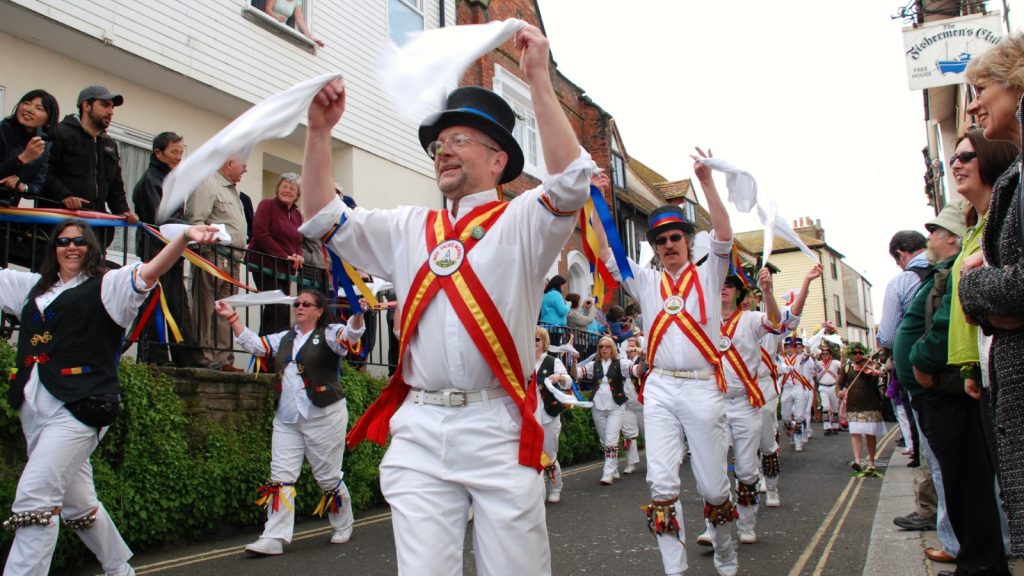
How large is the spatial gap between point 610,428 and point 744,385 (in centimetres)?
533

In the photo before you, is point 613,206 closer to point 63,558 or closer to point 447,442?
point 63,558

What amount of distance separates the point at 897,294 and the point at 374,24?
10472 millimetres

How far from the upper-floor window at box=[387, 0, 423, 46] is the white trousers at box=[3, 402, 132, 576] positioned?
1066 cm

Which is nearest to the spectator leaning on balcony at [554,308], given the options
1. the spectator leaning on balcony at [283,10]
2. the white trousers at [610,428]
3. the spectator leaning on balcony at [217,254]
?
the white trousers at [610,428]

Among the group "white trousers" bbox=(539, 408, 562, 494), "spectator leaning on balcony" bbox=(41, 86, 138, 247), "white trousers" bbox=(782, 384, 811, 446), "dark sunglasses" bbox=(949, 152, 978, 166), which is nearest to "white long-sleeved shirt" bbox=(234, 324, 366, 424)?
"spectator leaning on balcony" bbox=(41, 86, 138, 247)

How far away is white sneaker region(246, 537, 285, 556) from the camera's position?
21.3ft

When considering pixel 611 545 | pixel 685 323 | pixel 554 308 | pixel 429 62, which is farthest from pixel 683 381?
pixel 554 308

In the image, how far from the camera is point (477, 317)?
309 cm

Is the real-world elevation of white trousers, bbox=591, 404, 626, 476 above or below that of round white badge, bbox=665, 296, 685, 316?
below

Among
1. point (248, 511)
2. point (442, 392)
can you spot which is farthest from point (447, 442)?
point (248, 511)

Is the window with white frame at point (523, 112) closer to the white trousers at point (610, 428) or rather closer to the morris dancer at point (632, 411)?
the morris dancer at point (632, 411)

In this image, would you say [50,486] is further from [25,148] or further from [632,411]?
[632,411]

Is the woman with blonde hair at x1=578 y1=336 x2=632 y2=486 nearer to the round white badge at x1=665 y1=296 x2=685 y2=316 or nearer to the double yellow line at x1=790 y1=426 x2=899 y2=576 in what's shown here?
the double yellow line at x1=790 y1=426 x2=899 y2=576

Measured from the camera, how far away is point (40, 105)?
262 inches
